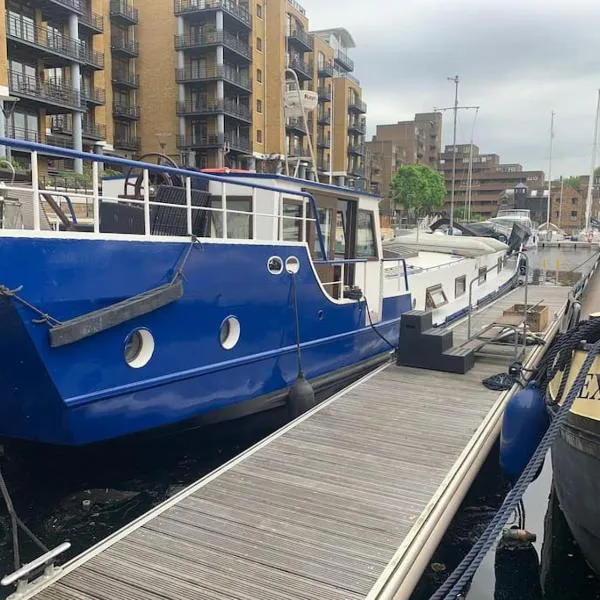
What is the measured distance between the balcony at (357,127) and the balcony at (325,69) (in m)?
7.46

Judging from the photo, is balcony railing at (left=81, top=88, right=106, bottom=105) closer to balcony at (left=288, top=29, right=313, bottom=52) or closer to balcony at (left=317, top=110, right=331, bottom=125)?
balcony at (left=288, top=29, right=313, bottom=52)

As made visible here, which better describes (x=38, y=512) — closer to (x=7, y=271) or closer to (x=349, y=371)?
(x=7, y=271)

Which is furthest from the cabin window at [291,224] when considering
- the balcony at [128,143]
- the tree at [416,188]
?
the tree at [416,188]

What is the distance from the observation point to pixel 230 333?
667cm

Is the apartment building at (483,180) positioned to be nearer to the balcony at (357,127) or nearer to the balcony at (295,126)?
the balcony at (357,127)

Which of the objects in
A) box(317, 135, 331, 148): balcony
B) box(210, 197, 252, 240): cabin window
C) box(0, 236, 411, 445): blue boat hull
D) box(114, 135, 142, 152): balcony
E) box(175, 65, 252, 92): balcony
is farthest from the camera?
box(317, 135, 331, 148): balcony

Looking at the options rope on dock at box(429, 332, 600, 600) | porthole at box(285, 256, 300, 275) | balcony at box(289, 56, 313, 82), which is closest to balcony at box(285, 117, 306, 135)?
balcony at box(289, 56, 313, 82)

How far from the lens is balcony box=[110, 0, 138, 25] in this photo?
4281cm

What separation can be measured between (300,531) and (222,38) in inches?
1717

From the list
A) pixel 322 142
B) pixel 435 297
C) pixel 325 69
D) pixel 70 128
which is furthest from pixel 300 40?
pixel 435 297

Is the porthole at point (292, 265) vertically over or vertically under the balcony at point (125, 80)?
under

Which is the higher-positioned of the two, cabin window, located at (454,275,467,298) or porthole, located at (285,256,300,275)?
porthole, located at (285,256,300,275)

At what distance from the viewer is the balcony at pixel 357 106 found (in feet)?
211

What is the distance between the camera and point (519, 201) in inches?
3474
